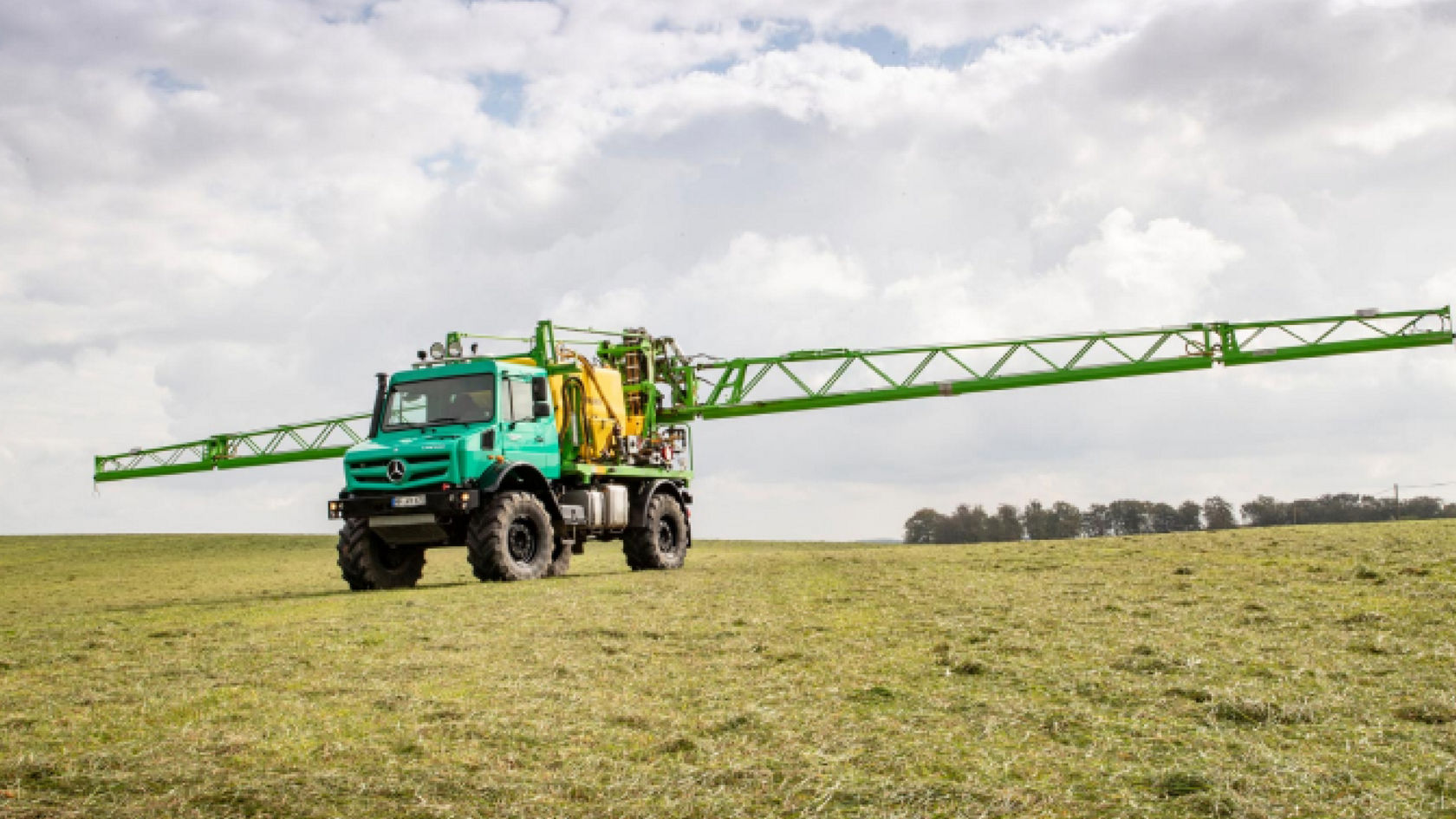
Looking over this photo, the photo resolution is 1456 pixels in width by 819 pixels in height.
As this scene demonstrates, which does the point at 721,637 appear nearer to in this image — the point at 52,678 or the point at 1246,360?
the point at 52,678

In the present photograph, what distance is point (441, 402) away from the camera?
610 inches

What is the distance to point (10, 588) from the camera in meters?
21.0

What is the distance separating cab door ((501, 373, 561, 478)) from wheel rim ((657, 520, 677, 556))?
314cm

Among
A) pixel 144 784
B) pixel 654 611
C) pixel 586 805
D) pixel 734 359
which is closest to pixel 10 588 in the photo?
pixel 734 359

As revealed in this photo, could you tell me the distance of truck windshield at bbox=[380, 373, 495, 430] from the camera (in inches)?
605

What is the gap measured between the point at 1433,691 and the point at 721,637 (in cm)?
438

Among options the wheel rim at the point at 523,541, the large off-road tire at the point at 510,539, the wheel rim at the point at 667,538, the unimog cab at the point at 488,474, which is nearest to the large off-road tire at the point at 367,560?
the unimog cab at the point at 488,474

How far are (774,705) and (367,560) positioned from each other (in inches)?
431

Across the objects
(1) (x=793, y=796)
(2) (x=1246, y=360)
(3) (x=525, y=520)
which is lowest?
(1) (x=793, y=796)

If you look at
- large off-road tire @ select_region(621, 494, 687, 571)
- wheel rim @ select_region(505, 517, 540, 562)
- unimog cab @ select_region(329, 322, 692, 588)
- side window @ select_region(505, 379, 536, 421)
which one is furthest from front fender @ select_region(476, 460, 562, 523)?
large off-road tire @ select_region(621, 494, 687, 571)

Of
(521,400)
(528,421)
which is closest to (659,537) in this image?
(528,421)

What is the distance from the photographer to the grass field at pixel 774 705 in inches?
157

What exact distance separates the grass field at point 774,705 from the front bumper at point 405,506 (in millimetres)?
3016

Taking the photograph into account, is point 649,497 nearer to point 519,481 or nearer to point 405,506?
point 519,481
